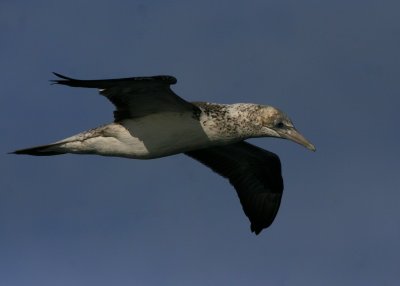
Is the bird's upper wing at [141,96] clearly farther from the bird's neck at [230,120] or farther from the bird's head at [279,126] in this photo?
the bird's head at [279,126]

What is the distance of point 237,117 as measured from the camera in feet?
57.1

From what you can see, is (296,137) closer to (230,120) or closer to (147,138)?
(230,120)

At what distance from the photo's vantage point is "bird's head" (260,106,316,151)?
1764 cm

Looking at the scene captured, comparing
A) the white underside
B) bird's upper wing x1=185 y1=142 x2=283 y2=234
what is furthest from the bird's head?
bird's upper wing x1=185 y1=142 x2=283 y2=234

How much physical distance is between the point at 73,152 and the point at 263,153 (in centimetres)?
452

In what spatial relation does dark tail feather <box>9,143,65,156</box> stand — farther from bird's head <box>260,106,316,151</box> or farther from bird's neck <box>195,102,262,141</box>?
bird's head <box>260,106,316,151</box>

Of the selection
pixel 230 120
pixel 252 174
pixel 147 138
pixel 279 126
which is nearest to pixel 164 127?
pixel 147 138

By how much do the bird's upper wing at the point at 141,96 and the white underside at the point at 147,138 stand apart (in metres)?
0.13

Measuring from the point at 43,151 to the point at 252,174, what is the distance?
4.86 metres

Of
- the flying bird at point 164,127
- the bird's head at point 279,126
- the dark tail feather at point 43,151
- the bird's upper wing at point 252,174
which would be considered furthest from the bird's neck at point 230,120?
the bird's upper wing at point 252,174

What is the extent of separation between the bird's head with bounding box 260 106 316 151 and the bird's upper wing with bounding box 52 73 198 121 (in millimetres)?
1303

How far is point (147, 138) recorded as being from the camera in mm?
17359

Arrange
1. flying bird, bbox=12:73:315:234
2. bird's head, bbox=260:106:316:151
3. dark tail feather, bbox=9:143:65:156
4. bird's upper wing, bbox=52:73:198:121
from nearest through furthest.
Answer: bird's upper wing, bbox=52:73:198:121 → flying bird, bbox=12:73:315:234 → bird's head, bbox=260:106:316:151 → dark tail feather, bbox=9:143:65:156

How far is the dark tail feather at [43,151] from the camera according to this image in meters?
17.8
